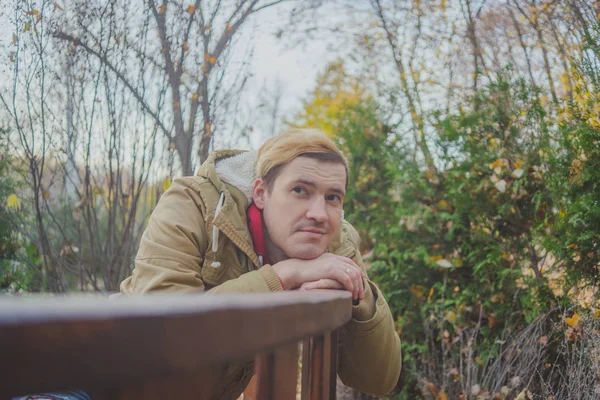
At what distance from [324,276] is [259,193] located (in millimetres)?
569

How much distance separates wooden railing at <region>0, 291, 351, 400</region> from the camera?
39cm

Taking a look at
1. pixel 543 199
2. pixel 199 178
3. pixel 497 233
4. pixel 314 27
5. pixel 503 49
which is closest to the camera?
pixel 199 178

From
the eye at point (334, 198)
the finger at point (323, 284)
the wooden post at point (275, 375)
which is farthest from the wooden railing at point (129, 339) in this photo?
the eye at point (334, 198)

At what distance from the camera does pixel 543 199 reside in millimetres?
3393

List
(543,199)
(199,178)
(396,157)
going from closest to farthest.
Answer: (199,178) < (543,199) < (396,157)

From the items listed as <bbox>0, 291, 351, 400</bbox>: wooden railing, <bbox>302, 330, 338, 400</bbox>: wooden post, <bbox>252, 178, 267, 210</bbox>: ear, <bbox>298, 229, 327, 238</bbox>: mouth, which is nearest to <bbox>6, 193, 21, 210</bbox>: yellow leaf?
<bbox>252, 178, 267, 210</bbox>: ear

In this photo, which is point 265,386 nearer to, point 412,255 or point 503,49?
point 412,255

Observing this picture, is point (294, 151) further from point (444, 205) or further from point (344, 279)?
point (444, 205)

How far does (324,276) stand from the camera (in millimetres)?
Answer: 1754

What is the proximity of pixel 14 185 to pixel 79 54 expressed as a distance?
4.21 feet

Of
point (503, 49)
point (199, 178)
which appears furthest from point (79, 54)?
point (503, 49)

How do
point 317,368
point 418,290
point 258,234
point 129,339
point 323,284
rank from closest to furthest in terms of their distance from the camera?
point 129,339 < point 317,368 < point 323,284 < point 258,234 < point 418,290

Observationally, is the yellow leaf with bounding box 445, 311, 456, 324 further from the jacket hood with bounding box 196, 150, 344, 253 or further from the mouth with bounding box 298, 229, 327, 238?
the mouth with bounding box 298, 229, 327, 238

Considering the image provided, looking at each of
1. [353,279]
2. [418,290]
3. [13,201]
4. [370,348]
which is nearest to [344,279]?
[353,279]
